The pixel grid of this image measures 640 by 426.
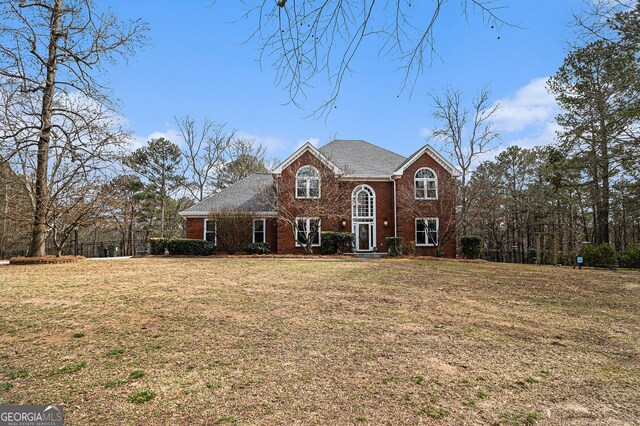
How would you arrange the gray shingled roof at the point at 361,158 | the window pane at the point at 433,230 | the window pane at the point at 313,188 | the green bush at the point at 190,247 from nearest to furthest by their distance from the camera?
the green bush at the point at 190,247
the window pane at the point at 433,230
the window pane at the point at 313,188
the gray shingled roof at the point at 361,158

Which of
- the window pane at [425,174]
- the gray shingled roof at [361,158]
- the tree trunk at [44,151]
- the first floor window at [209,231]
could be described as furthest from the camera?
the gray shingled roof at [361,158]

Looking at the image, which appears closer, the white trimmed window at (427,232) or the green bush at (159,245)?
the green bush at (159,245)

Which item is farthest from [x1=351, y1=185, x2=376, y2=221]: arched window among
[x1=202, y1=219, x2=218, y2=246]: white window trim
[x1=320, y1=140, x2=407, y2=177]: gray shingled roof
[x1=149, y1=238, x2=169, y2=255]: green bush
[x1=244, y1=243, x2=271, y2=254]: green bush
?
[x1=149, y1=238, x2=169, y2=255]: green bush

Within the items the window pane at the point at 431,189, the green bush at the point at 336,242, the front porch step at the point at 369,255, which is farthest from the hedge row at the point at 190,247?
the window pane at the point at 431,189

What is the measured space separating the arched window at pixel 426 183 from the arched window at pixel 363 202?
287cm

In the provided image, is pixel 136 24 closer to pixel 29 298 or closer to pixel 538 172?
pixel 29 298

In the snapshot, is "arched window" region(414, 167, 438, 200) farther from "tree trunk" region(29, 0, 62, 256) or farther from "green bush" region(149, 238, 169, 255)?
"tree trunk" region(29, 0, 62, 256)

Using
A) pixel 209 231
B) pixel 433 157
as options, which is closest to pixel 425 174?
pixel 433 157

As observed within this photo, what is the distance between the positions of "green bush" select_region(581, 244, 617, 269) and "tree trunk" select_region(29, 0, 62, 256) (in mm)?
24609

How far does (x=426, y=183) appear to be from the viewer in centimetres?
2150

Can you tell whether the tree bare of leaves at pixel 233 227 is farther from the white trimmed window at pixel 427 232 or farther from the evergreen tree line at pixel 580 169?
the evergreen tree line at pixel 580 169

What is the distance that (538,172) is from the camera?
31.6m

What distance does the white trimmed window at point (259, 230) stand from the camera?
21.6 meters

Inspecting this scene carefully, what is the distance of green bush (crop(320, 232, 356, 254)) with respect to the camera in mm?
19750
